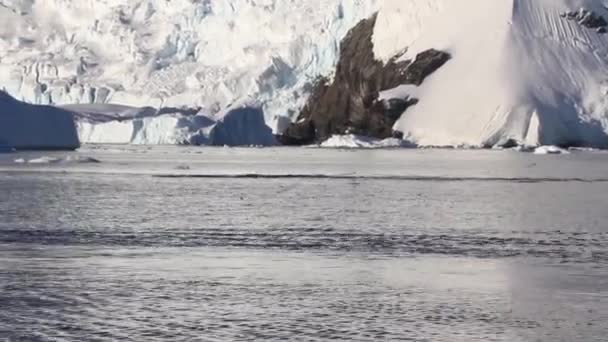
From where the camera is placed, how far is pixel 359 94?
401 feet

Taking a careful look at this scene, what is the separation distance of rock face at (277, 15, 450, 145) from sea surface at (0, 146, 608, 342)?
281 ft

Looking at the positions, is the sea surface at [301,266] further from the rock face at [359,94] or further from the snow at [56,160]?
the rock face at [359,94]

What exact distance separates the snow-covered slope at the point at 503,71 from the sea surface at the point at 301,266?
2853 inches

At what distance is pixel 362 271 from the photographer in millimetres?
15711

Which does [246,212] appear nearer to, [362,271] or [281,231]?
[281,231]

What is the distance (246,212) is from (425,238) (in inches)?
239

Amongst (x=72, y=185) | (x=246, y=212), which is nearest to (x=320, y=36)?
(x=72, y=185)

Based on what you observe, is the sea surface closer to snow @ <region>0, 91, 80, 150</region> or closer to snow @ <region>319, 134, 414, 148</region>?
snow @ <region>0, 91, 80, 150</region>

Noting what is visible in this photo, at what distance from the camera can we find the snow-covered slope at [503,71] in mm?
102625

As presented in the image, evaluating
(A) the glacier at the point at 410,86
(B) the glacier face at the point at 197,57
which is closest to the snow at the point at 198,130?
(A) the glacier at the point at 410,86

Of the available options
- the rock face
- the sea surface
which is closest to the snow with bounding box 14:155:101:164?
the sea surface

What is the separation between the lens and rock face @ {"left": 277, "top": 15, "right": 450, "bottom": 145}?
117188 mm

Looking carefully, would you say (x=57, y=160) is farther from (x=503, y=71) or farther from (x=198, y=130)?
(x=503, y=71)

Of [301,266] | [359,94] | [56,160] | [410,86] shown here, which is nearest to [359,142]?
[410,86]
